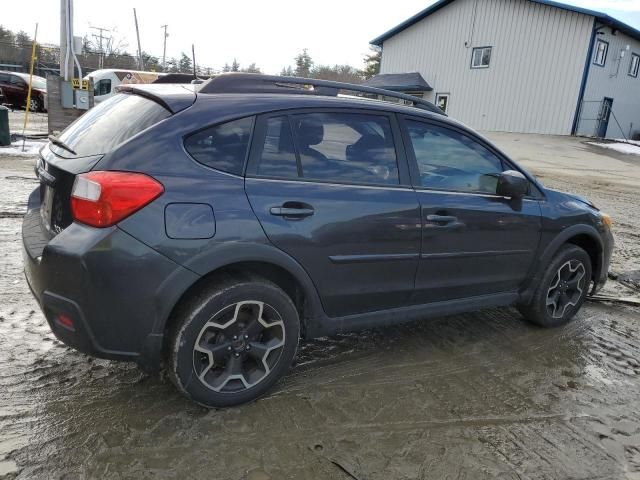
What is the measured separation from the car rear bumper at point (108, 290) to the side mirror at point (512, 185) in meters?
2.23

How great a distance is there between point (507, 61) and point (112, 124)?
91.0 feet

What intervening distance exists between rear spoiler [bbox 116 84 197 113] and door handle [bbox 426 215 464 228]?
5.28ft

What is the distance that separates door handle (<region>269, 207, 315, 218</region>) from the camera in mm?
2686

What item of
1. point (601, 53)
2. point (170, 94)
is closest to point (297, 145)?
point (170, 94)

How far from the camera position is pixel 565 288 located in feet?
13.8

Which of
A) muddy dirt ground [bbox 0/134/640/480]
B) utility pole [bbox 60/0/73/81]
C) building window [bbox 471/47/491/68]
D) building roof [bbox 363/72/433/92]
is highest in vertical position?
building window [bbox 471/47/491/68]

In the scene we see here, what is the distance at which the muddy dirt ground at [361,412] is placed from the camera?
7.91ft

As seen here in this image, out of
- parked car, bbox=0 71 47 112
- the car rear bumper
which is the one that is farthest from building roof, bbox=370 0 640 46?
the car rear bumper

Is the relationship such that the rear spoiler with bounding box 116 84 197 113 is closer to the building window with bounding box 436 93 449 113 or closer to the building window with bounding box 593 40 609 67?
the building window with bounding box 593 40 609 67

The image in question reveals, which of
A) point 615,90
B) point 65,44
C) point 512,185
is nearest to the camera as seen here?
point 512,185

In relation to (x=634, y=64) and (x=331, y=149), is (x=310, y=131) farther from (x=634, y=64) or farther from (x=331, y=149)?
(x=634, y=64)

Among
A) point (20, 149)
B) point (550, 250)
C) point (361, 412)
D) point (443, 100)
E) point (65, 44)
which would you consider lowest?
point (361, 412)

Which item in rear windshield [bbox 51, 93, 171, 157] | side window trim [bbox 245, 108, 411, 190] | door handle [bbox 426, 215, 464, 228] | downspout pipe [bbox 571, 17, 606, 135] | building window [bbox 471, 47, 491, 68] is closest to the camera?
rear windshield [bbox 51, 93, 171, 157]

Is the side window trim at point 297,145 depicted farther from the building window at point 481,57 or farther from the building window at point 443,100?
the building window at point 443,100
